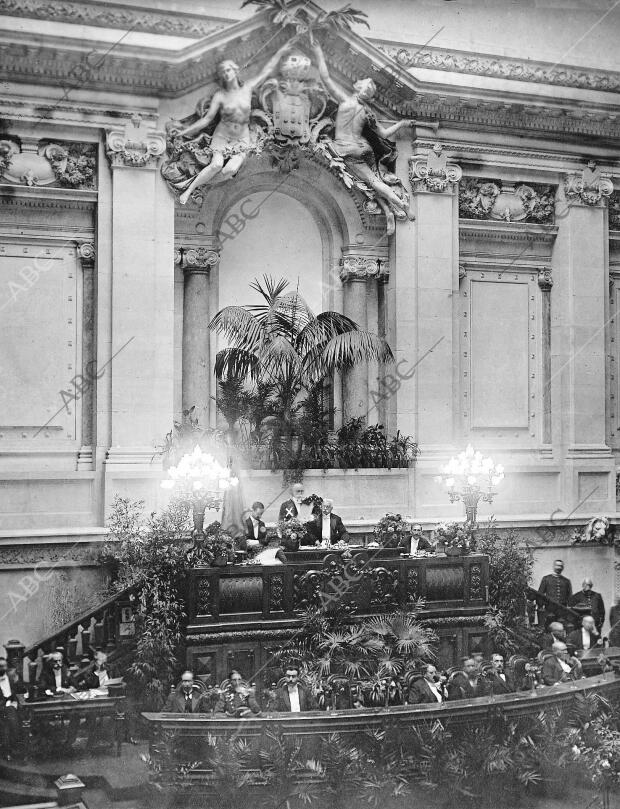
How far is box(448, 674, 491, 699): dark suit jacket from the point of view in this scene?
11.6 meters

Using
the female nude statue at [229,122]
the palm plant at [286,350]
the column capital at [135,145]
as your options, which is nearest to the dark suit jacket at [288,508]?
the palm plant at [286,350]

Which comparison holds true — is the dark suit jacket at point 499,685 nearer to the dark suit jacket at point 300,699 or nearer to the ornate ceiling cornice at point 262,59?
the dark suit jacket at point 300,699

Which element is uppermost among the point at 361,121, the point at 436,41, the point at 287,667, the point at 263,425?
the point at 436,41

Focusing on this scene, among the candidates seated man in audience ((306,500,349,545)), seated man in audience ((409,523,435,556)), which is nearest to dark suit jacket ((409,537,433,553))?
seated man in audience ((409,523,435,556))

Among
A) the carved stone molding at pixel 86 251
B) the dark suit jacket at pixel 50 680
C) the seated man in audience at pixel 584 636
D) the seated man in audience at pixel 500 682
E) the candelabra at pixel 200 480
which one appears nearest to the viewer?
the seated man in audience at pixel 500 682

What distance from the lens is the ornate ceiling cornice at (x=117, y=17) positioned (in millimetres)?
15281

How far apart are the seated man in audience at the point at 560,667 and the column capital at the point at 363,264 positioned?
8461 millimetres

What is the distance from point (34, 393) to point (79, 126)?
4.78 meters

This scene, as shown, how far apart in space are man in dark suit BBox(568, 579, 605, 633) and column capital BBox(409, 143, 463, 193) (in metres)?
8.12

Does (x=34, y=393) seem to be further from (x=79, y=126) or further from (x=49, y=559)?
(x=79, y=126)

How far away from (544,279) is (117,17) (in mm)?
9908

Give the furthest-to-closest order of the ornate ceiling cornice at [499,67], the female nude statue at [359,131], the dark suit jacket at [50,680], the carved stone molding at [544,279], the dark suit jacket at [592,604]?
the carved stone molding at [544,279], the ornate ceiling cornice at [499,67], the female nude statue at [359,131], the dark suit jacket at [592,604], the dark suit jacket at [50,680]

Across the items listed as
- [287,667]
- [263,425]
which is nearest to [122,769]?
[287,667]

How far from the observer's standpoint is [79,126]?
15.7 metres
